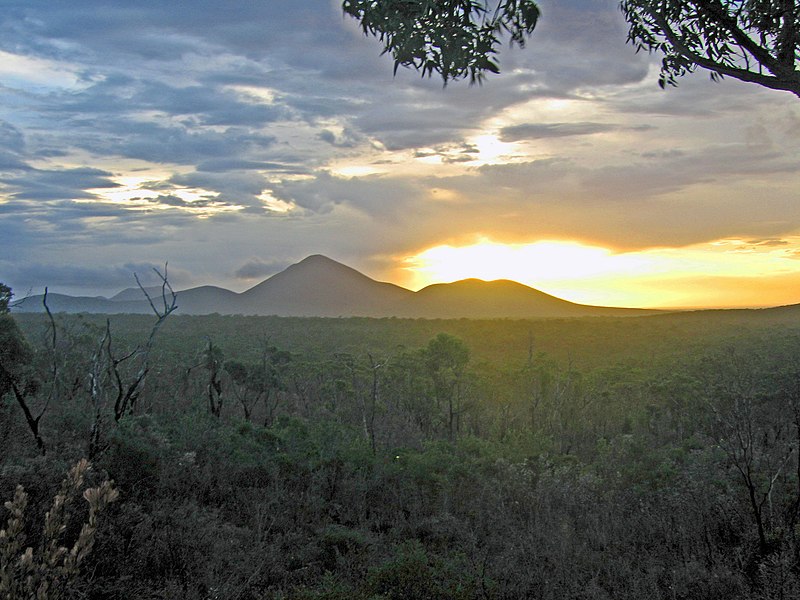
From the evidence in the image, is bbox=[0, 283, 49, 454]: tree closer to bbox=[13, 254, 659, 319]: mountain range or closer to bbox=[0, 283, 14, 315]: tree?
bbox=[0, 283, 14, 315]: tree

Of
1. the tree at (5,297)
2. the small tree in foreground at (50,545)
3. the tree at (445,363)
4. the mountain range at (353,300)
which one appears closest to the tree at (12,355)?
the tree at (5,297)

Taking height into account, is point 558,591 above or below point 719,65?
below

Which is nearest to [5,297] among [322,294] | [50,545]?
[50,545]

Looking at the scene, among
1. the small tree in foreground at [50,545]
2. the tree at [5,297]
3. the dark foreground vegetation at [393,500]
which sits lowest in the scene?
the dark foreground vegetation at [393,500]

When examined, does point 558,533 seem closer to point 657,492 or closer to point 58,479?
point 657,492

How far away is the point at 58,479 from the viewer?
24.2 ft

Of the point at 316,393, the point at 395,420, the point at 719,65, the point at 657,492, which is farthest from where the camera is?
the point at 316,393

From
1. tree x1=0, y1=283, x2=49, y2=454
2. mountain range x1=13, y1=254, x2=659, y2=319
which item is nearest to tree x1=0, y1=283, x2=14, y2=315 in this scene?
tree x1=0, y1=283, x2=49, y2=454

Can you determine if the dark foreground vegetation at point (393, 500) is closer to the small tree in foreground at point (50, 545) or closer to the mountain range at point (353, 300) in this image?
the small tree in foreground at point (50, 545)

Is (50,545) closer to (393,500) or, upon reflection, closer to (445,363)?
(393,500)

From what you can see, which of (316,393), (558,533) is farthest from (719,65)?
(316,393)

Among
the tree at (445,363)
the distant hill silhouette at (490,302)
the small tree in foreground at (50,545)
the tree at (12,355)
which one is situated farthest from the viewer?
the distant hill silhouette at (490,302)

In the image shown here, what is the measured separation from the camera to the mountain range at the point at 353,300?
5340 inches

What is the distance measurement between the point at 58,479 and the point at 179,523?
1.59 meters
